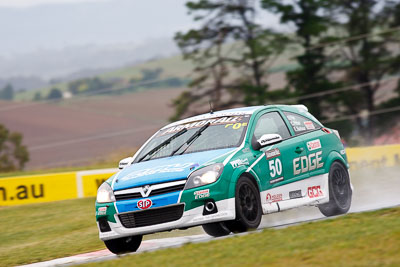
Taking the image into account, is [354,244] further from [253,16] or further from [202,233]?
[253,16]

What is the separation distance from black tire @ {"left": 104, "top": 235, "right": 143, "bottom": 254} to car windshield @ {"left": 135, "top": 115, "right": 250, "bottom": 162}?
105 cm

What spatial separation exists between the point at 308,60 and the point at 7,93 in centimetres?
3551

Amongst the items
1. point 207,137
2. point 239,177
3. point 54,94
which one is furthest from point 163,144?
point 54,94

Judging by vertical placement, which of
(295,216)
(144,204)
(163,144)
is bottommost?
(295,216)

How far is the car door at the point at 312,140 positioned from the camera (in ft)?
34.3

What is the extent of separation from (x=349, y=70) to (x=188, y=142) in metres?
41.3

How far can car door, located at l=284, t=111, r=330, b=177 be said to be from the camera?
34.3 feet

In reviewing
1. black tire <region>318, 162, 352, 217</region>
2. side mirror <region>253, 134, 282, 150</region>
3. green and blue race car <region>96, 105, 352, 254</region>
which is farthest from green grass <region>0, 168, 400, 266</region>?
black tire <region>318, 162, 352, 217</region>

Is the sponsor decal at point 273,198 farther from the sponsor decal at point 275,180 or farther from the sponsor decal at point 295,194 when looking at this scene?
the sponsor decal at point 295,194

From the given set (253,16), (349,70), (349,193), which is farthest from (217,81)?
(349,193)

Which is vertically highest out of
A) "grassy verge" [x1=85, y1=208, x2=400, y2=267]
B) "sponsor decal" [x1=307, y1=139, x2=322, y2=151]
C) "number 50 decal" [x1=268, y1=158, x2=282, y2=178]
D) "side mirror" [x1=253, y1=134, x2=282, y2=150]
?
"side mirror" [x1=253, y1=134, x2=282, y2=150]

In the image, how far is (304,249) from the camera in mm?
6750

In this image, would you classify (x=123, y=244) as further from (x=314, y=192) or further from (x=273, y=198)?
(x=314, y=192)

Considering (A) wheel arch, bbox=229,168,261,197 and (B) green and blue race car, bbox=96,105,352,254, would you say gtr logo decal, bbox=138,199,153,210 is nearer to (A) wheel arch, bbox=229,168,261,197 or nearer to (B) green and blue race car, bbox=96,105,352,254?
(B) green and blue race car, bbox=96,105,352,254
